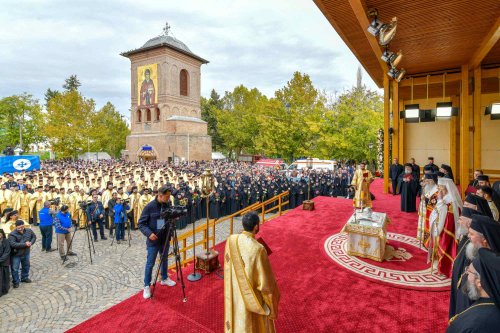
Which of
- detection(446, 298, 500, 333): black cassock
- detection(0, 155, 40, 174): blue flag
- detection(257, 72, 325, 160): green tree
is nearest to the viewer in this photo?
detection(446, 298, 500, 333): black cassock

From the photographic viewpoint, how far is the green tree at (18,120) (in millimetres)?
37062

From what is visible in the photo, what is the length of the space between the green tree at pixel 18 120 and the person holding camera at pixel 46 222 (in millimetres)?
33743

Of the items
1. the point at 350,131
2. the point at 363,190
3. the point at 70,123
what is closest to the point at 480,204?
the point at 363,190

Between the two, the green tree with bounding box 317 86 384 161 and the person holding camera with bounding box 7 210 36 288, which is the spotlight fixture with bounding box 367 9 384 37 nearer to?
the person holding camera with bounding box 7 210 36 288

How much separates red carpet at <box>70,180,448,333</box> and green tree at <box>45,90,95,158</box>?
34899 mm

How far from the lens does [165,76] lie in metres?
38.2

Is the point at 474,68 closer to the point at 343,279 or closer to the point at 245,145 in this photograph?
the point at 343,279

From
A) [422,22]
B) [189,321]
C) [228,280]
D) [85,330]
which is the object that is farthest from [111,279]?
[422,22]

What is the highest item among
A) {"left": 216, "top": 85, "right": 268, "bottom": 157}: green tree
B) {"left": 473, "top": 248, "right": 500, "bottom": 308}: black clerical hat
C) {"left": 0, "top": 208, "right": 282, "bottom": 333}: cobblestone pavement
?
{"left": 216, "top": 85, "right": 268, "bottom": 157}: green tree

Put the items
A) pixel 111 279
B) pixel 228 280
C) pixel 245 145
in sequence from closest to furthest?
pixel 228 280
pixel 111 279
pixel 245 145

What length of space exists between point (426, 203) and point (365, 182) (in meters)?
2.46

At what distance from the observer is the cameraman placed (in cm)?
525

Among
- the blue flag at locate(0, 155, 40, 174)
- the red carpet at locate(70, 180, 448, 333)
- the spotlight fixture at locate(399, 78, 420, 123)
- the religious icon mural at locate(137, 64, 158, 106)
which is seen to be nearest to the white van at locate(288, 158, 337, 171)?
the spotlight fixture at locate(399, 78, 420, 123)

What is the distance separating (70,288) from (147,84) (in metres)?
36.6
